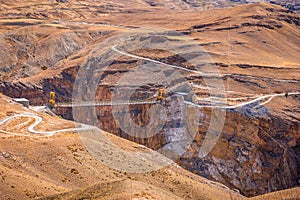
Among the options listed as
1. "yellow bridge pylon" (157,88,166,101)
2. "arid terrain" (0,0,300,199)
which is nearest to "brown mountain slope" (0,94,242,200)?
"arid terrain" (0,0,300,199)

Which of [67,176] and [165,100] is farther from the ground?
[67,176]

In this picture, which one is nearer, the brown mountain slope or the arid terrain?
the brown mountain slope

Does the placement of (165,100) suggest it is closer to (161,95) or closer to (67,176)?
(161,95)

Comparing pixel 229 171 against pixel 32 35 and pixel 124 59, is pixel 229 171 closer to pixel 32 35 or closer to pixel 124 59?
pixel 124 59

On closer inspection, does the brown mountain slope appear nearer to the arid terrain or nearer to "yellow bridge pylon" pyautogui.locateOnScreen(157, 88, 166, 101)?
the arid terrain

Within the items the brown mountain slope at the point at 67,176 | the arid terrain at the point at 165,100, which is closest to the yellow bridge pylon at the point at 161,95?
the arid terrain at the point at 165,100

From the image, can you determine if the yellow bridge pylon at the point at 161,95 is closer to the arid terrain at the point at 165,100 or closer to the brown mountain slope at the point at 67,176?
the arid terrain at the point at 165,100

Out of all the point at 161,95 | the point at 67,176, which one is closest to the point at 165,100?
the point at 161,95

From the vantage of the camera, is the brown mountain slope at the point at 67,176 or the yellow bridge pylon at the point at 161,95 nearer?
the brown mountain slope at the point at 67,176

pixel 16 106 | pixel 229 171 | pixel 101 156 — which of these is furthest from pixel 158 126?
pixel 101 156
